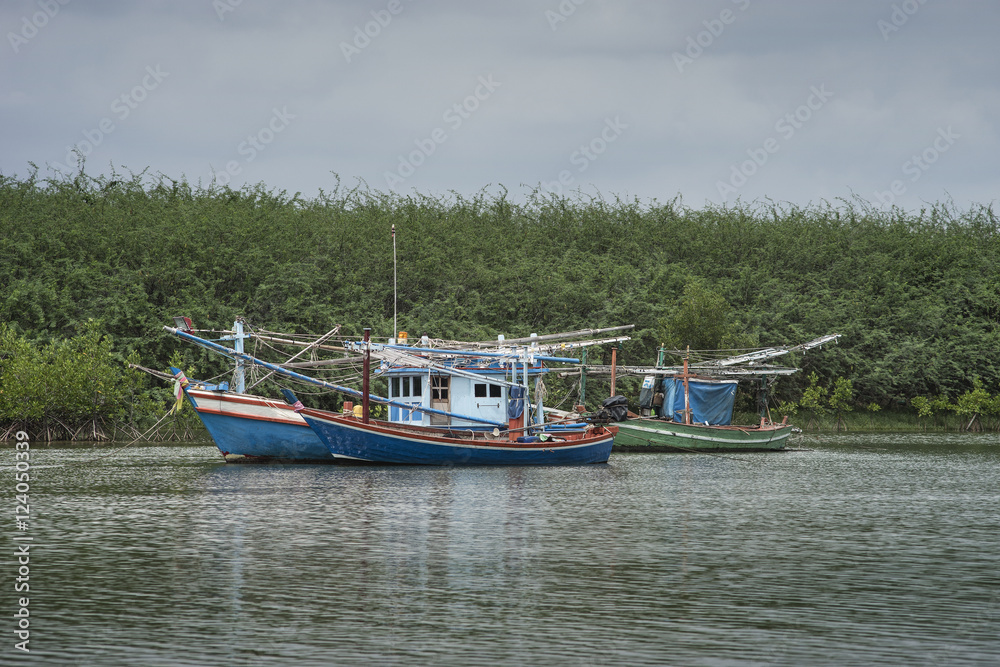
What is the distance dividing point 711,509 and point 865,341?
39.5 meters

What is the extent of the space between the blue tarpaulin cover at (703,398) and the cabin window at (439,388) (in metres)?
14.7

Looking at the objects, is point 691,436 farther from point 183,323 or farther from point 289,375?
point 183,323

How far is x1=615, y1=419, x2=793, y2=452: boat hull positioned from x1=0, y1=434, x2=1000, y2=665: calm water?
46.8 feet

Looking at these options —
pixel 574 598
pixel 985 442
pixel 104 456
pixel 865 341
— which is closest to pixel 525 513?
pixel 574 598

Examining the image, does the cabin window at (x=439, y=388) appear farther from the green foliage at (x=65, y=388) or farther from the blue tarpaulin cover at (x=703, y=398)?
the green foliage at (x=65, y=388)

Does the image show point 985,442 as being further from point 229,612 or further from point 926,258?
point 229,612

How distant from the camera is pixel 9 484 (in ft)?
90.9

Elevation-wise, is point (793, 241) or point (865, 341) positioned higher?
point (793, 241)

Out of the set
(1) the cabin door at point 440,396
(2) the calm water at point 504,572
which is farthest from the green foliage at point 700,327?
(2) the calm water at point 504,572

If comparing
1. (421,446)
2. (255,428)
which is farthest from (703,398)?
(255,428)

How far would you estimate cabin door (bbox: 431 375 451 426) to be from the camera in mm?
36719

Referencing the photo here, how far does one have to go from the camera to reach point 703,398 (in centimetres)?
4803

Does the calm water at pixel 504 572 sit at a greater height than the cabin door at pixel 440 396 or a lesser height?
lesser

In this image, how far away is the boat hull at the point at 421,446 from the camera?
3331 cm
